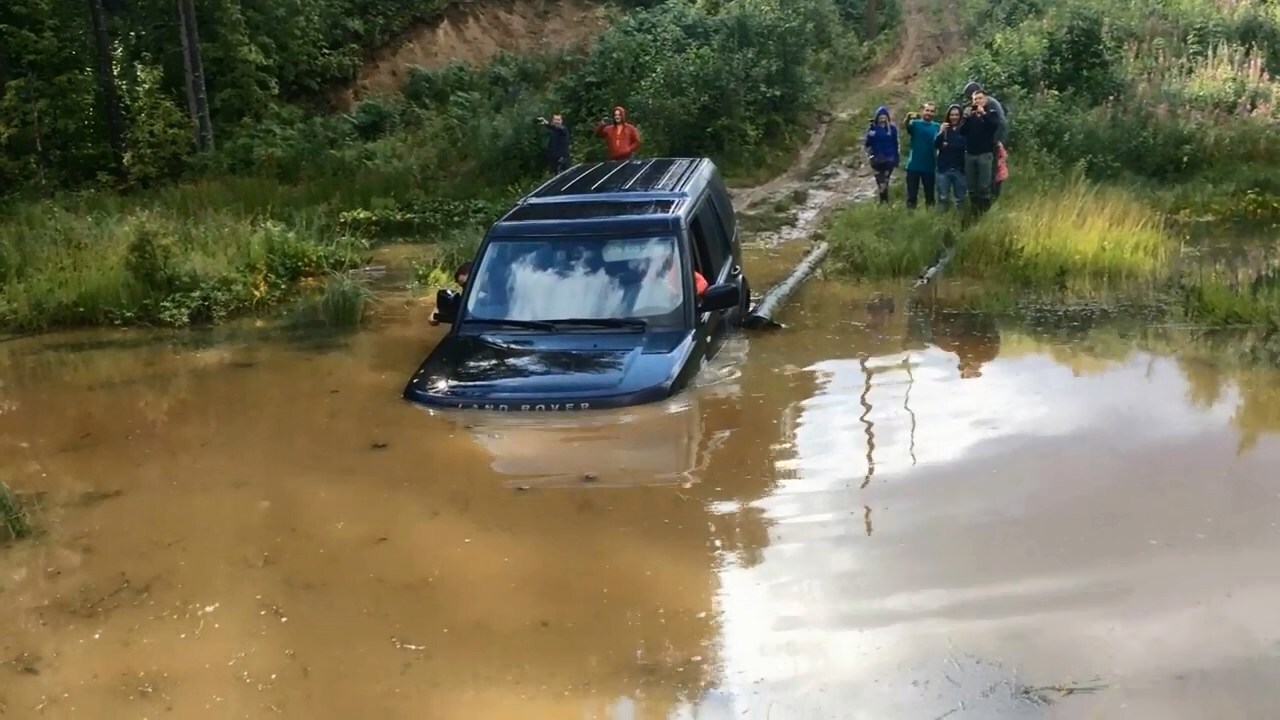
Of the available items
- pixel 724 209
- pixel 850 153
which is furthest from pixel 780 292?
pixel 850 153

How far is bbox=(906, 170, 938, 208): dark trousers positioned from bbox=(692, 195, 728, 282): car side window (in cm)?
496

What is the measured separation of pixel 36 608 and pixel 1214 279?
857 cm

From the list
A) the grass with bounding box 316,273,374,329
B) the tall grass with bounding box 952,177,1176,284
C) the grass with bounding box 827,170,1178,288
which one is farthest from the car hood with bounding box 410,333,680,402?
the tall grass with bounding box 952,177,1176,284

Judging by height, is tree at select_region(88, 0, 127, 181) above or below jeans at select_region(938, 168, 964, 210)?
above

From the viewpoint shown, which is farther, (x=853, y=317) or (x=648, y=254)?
(x=853, y=317)

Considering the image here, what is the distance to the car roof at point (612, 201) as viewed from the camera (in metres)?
7.27

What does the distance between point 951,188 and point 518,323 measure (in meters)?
7.09

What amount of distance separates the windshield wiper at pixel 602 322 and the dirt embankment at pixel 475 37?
675 inches

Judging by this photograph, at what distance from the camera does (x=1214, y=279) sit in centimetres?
923

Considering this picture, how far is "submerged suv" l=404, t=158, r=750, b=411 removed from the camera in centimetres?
639

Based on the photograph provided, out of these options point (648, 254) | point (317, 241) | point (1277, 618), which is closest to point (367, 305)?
point (317, 241)

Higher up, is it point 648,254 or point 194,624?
point 648,254

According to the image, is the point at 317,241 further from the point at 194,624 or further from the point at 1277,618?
the point at 1277,618

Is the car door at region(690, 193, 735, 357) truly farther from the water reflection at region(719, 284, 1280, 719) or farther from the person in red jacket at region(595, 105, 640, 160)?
the person in red jacket at region(595, 105, 640, 160)
